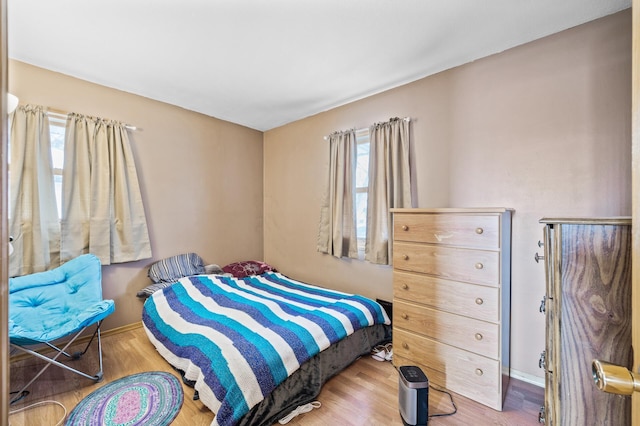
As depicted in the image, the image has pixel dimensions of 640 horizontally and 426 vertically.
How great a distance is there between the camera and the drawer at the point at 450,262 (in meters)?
1.70

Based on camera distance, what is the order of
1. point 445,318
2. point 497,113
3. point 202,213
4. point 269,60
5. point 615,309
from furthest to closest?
point 202,213 → point 269,60 → point 497,113 → point 445,318 → point 615,309

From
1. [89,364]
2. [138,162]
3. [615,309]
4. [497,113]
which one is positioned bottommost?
[89,364]

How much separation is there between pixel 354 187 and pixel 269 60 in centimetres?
148

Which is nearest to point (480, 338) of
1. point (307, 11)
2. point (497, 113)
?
point (497, 113)

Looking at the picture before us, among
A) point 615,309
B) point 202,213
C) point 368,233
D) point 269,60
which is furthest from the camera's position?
point 202,213

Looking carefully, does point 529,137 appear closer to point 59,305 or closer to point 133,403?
point 133,403

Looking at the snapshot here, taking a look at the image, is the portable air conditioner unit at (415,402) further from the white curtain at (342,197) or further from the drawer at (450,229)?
the white curtain at (342,197)

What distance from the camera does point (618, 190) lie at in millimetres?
1661

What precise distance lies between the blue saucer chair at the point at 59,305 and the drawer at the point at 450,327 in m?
2.16

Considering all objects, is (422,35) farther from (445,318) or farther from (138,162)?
(138,162)

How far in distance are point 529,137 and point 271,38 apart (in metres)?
2.03

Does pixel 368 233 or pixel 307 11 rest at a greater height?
pixel 307 11

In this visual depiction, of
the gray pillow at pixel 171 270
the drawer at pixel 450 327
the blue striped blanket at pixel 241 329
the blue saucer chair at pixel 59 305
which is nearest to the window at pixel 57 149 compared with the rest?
the blue saucer chair at pixel 59 305

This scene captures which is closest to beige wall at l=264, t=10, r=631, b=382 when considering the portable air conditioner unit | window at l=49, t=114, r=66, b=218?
the portable air conditioner unit
